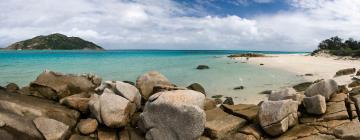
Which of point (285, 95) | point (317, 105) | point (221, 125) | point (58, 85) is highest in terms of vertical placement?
point (58, 85)

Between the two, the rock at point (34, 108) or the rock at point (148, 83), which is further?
the rock at point (148, 83)

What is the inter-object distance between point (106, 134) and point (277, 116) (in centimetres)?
511

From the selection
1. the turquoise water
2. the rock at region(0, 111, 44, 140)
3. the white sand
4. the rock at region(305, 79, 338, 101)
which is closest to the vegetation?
the white sand

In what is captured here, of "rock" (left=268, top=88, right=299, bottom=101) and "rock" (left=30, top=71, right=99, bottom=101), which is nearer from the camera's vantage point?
"rock" (left=268, top=88, right=299, bottom=101)

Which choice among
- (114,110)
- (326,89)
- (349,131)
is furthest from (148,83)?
(349,131)

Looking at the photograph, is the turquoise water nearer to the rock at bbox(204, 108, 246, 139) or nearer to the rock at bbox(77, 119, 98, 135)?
the rock at bbox(204, 108, 246, 139)

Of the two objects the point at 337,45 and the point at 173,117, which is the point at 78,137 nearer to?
the point at 173,117

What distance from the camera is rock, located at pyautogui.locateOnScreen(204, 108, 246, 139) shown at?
9826mm

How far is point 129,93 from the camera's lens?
1148 cm

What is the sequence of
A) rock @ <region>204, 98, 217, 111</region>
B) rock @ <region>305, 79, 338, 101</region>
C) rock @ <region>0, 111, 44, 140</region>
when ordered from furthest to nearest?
rock @ <region>204, 98, 217, 111</region> < rock @ <region>305, 79, 338, 101</region> < rock @ <region>0, 111, 44, 140</region>

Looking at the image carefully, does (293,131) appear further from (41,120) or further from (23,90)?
(23,90)

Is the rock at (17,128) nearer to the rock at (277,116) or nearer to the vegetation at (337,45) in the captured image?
the rock at (277,116)

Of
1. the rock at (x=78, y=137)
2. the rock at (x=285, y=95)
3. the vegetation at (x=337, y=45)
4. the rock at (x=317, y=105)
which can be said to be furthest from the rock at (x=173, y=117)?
the vegetation at (x=337, y=45)

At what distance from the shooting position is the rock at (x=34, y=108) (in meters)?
10.0
